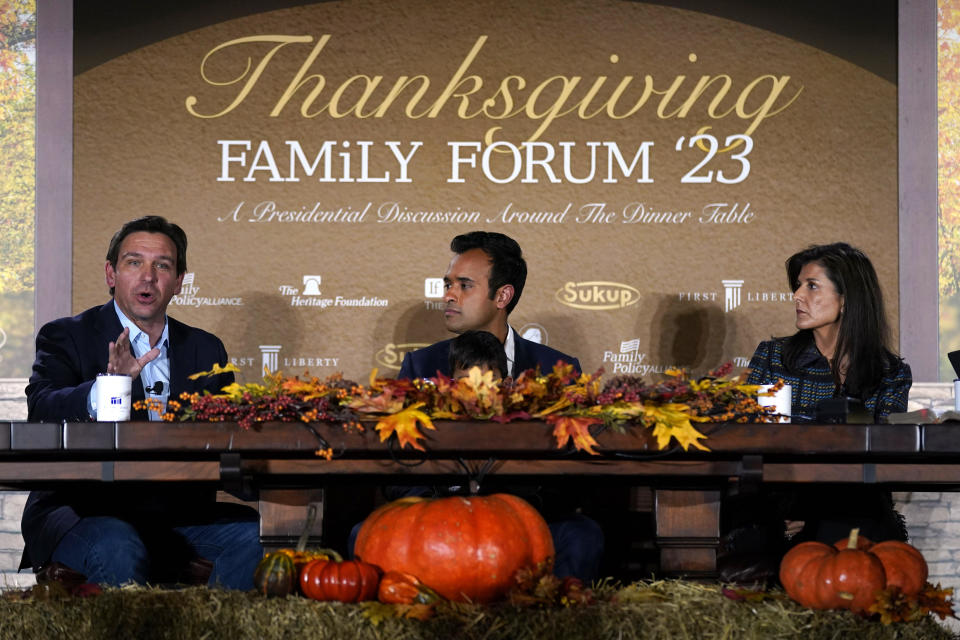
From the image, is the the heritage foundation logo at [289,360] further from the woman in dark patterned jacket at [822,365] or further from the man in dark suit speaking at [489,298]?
the woman in dark patterned jacket at [822,365]

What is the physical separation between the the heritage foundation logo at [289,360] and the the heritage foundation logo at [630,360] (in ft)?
4.05

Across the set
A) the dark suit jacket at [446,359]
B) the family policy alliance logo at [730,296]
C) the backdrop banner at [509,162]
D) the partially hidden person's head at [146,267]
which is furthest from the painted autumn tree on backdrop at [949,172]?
the partially hidden person's head at [146,267]

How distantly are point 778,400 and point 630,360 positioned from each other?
2185 mm

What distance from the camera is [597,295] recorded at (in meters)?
5.03

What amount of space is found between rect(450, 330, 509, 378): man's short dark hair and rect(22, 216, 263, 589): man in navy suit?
2.56 feet

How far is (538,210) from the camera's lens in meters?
5.03

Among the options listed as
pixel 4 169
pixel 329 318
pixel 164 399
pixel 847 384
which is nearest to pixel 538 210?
pixel 329 318

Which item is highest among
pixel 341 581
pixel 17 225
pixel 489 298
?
pixel 17 225

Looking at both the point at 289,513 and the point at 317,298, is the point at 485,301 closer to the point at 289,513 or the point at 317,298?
the point at 317,298

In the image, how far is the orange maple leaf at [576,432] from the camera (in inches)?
95.1

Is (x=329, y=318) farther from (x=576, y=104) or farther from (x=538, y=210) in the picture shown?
(x=576, y=104)

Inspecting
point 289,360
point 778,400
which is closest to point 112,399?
point 778,400

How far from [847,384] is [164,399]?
94.9 inches

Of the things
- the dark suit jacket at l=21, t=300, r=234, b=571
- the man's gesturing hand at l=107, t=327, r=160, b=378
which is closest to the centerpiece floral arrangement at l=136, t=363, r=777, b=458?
the man's gesturing hand at l=107, t=327, r=160, b=378
